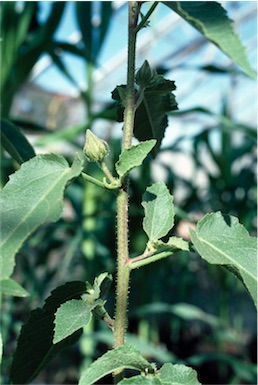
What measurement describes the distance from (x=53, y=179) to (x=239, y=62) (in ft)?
0.43

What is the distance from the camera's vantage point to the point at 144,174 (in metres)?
1.51

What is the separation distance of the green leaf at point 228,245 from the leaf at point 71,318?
8cm

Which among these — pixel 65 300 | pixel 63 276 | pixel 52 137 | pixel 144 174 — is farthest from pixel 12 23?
pixel 63 276

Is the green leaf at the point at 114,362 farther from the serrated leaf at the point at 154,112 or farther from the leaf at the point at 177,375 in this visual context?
the serrated leaf at the point at 154,112

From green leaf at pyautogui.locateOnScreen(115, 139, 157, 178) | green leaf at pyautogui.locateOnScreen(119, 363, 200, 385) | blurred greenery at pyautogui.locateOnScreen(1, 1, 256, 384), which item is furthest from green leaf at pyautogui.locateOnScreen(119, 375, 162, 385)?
blurred greenery at pyautogui.locateOnScreen(1, 1, 256, 384)

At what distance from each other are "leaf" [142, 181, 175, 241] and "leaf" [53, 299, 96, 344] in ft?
0.21

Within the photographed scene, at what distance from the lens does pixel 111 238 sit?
60.7 inches

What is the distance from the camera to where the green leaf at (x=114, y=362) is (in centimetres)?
33

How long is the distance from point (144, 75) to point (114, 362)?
0.62 ft

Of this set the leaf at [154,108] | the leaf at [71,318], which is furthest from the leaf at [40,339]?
the leaf at [154,108]

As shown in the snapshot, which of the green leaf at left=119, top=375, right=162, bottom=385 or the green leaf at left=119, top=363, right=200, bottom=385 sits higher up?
the green leaf at left=119, top=375, right=162, bottom=385

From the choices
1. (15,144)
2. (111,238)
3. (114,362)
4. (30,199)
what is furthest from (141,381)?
(111,238)

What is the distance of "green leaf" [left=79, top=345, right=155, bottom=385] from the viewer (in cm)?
33

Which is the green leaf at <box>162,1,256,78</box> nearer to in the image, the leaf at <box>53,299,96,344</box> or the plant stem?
the plant stem
